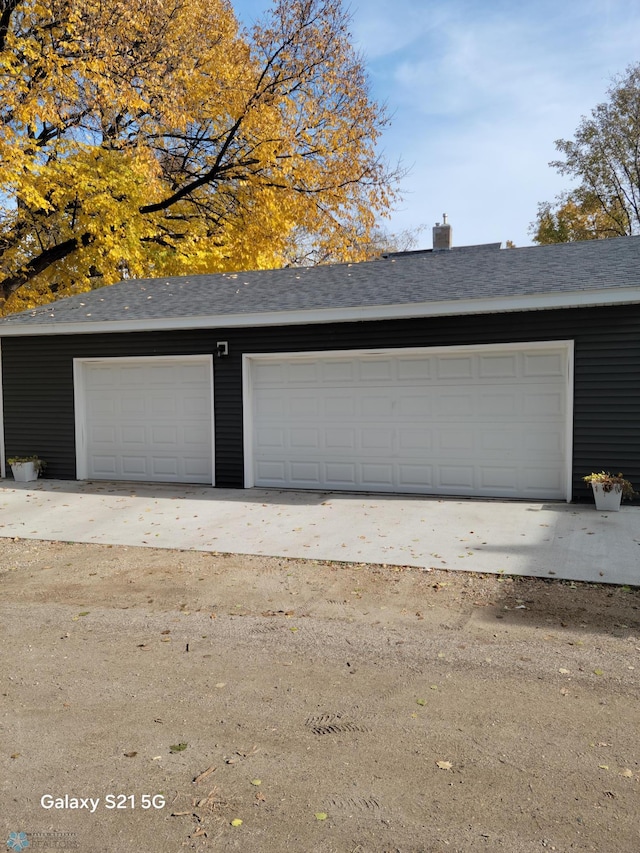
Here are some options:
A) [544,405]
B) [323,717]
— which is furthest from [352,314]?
[323,717]

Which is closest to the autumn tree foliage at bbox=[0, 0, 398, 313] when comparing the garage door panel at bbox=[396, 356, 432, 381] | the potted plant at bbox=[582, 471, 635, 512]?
the garage door panel at bbox=[396, 356, 432, 381]

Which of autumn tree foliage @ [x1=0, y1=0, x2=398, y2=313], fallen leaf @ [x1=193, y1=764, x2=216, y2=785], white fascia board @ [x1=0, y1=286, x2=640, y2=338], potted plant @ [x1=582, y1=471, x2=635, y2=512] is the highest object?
autumn tree foliage @ [x1=0, y1=0, x2=398, y2=313]

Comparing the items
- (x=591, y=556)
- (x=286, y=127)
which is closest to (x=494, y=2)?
(x=286, y=127)

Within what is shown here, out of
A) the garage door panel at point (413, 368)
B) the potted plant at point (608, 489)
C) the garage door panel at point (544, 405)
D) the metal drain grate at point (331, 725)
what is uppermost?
the garage door panel at point (413, 368)

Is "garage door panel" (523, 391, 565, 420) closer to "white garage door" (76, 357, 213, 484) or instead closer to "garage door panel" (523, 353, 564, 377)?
"garage door panel" (523, 353, 564, 377)

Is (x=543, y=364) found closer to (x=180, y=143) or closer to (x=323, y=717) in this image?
(x=323, y=717)

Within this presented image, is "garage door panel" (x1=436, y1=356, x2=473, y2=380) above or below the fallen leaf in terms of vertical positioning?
above

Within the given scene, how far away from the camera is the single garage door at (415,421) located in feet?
28.3

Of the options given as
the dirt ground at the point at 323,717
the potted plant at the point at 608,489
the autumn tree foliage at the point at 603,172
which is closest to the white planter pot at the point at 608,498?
the potted plant at the point at 608,489

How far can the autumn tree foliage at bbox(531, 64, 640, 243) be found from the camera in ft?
84.3

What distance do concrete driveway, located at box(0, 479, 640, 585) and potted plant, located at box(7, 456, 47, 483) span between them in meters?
0.91

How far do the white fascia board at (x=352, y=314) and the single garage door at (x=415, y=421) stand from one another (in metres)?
0.61

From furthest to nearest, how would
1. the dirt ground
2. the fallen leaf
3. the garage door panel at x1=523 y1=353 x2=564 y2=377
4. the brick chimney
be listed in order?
the brick chimney → the garage door panel at x1=523 y1=353 x2=564 y2=377 → the fallen leaf → the dirt ground

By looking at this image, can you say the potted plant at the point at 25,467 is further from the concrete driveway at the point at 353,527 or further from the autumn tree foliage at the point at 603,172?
the autumn tree foliage at the point at 603,172
